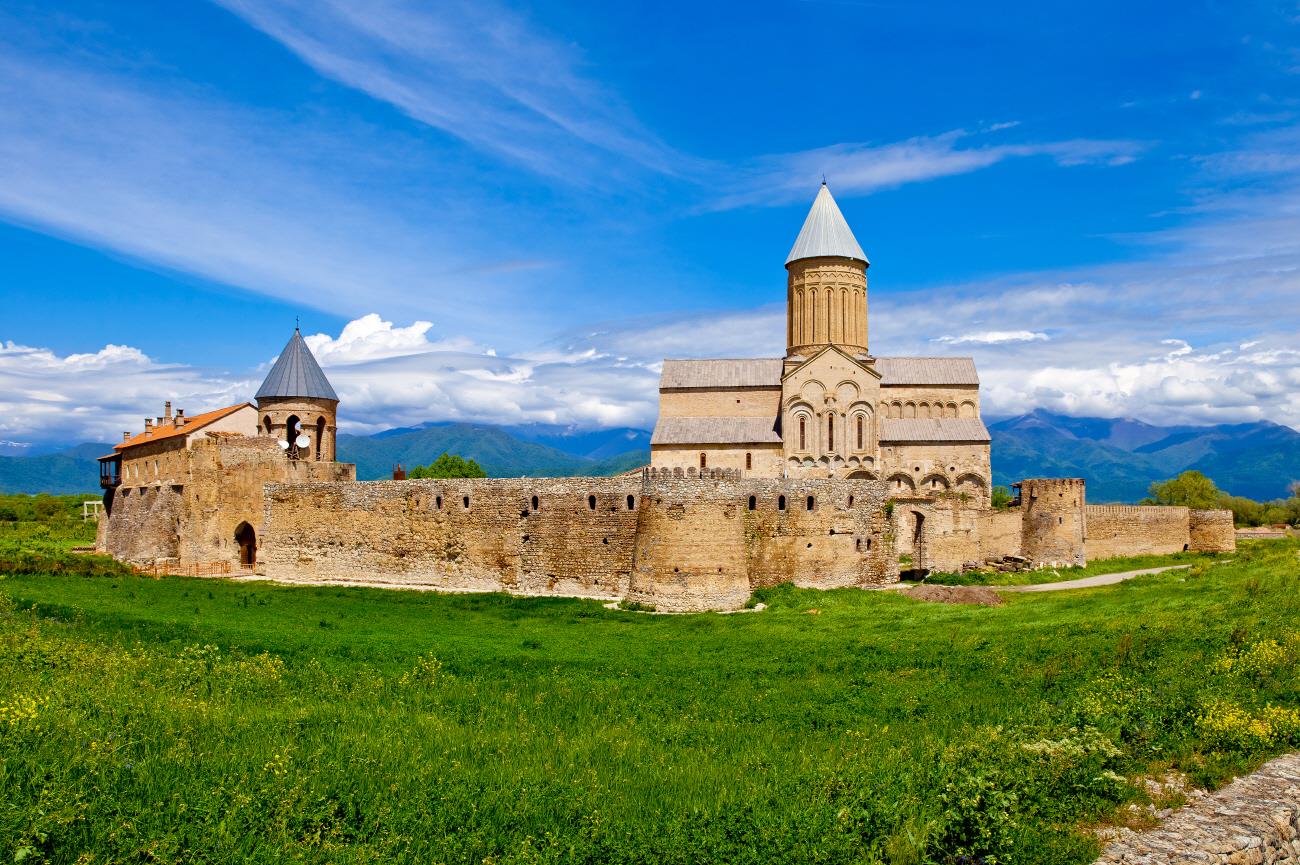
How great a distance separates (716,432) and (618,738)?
31.1m

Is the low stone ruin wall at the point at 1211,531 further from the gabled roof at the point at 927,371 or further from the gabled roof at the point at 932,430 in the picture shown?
the gabled roof at the point at 927,371

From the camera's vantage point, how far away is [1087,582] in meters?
28.0

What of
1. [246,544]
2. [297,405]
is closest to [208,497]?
[246,544]

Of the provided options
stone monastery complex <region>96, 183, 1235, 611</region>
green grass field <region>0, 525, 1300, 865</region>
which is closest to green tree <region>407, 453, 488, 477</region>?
stone monastery complex <region>96, 183, 1235, 611</region>

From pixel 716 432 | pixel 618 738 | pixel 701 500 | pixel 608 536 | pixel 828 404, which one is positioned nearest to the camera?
pixel 618 738

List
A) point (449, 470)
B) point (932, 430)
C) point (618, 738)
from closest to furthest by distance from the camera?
point (618, 738)
point (932, 430)
point (449, 470)

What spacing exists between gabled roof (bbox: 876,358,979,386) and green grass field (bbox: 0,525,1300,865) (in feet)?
88.5

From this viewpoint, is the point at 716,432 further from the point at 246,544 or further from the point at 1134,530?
the point at 246,544

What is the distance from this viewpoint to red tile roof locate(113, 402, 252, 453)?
31628 millimetres

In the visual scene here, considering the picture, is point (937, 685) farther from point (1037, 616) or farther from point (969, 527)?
point (969, 527)

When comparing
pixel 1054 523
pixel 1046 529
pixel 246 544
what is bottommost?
pixel 246 544

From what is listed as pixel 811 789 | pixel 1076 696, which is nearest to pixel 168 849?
pixel 811 789

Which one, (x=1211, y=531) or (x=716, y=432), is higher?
(x=716, y=432)

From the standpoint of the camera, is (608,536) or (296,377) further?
(296,377)
